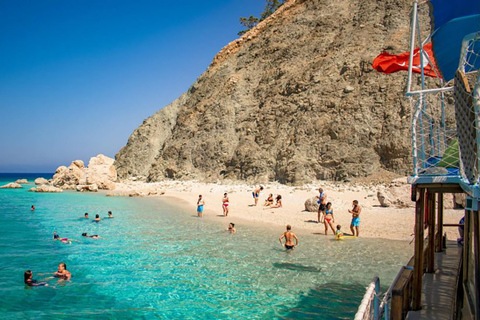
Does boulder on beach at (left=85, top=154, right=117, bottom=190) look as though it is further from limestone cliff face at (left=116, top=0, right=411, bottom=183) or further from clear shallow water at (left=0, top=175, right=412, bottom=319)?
clear shallow water at (left=0, top=175, right=412, bottom=319)

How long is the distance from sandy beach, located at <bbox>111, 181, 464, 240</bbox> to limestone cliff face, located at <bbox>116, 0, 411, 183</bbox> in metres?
3.69

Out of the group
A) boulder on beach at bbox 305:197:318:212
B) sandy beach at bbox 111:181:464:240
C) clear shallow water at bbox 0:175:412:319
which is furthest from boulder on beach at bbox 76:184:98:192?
boulder on beach at bbox 305:197:318:212

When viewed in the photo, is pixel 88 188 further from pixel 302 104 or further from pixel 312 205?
pixel 312 205

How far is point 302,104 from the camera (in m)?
36.7

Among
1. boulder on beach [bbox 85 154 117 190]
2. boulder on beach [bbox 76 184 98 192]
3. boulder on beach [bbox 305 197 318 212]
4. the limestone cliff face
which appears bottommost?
boulder on beach [bbox 76 184 98 192]

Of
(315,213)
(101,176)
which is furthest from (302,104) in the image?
(101,176)

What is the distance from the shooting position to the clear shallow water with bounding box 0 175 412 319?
338 inches

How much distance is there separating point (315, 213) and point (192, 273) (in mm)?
11138

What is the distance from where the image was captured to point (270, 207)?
23.4m

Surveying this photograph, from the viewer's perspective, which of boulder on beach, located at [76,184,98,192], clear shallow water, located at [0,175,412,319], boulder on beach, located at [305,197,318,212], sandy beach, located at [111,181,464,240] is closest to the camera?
clear shallow water, located at [0,175,412,319]

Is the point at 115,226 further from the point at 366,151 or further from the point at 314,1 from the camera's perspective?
the point at 314,1

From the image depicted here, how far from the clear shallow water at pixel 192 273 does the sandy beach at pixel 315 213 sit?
1.76 meters

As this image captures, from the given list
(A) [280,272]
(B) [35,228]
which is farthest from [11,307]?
(B) [35,228]

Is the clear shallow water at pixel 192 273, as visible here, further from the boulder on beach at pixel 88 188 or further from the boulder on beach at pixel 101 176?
the boulder on beach at pixel 101 176
